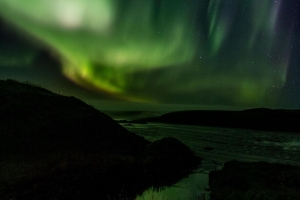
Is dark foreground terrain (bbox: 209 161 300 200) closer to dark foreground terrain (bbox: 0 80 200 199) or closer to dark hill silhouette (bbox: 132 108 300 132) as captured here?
dark foreground terrain (bbox: 0 80 200 199)

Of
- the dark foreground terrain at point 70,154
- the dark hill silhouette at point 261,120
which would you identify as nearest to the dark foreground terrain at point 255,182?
the dark foreground terrain at point 70,154

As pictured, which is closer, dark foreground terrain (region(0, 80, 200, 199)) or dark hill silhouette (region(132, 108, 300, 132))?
dark foreground terrain (region(0, 80, 200, 199))

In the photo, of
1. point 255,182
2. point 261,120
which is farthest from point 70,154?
point 261,120

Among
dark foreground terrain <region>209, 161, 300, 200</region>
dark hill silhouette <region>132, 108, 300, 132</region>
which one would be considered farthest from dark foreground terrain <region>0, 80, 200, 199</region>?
dark hill silhouette <region>132, 108, 300, 132</region>

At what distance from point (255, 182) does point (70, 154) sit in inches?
604

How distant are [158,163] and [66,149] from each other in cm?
917

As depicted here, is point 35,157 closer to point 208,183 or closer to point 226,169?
point 208,183

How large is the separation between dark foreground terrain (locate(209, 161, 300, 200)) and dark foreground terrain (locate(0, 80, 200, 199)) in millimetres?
4635

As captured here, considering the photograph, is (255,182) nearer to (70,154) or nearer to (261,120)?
(70,154)

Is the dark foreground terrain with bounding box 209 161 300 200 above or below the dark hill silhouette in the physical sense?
below

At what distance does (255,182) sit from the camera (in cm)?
1842

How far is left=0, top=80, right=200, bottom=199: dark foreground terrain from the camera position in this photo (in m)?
16.9

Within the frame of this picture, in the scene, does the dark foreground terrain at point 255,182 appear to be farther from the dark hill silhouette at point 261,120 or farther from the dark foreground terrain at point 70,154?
the dark hill silhouette at point 261,120

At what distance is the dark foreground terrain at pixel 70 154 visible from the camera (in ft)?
55.4
